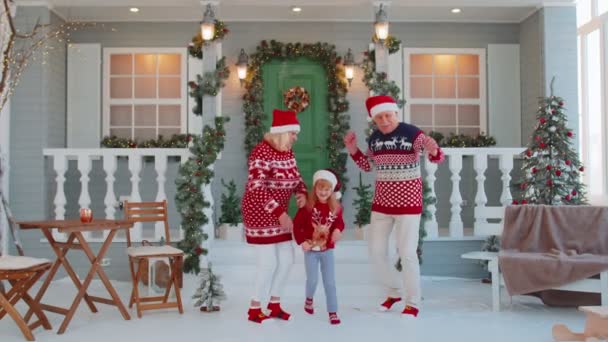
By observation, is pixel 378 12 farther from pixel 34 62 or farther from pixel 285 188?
pixel 34 62

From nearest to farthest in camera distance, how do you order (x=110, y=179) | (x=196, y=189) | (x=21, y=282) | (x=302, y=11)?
(x=21, y=282), (x=196, y=189), (x=110, y=179), (x=302, y=11)

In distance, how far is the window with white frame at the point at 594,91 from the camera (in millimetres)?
7406

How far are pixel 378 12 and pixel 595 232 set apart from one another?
10.7 feet

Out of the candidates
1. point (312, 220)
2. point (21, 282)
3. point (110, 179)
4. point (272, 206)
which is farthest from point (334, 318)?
point (110, 179)

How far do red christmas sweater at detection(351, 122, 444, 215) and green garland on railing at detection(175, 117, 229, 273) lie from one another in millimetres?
2165

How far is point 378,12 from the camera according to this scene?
7070 millimetres

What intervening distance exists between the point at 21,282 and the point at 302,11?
199 inches

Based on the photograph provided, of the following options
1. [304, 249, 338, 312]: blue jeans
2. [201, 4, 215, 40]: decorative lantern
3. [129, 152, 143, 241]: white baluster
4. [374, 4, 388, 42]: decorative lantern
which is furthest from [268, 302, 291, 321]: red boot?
[374, 4, 388, 42]: decorative lantern

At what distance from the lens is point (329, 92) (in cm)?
848

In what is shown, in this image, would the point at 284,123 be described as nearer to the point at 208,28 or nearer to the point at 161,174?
the point at 208,28

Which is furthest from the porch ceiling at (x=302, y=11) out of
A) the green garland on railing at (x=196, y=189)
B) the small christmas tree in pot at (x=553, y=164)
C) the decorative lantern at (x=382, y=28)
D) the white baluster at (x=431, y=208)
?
the white baluster at (x=431, y=208)

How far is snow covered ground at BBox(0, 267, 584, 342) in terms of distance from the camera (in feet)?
14.6

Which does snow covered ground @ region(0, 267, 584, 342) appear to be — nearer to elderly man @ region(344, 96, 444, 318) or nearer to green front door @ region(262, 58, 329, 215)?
elderly man @ region(344, 96, 444, 318)

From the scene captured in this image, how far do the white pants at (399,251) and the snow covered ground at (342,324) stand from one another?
0.73 ft
